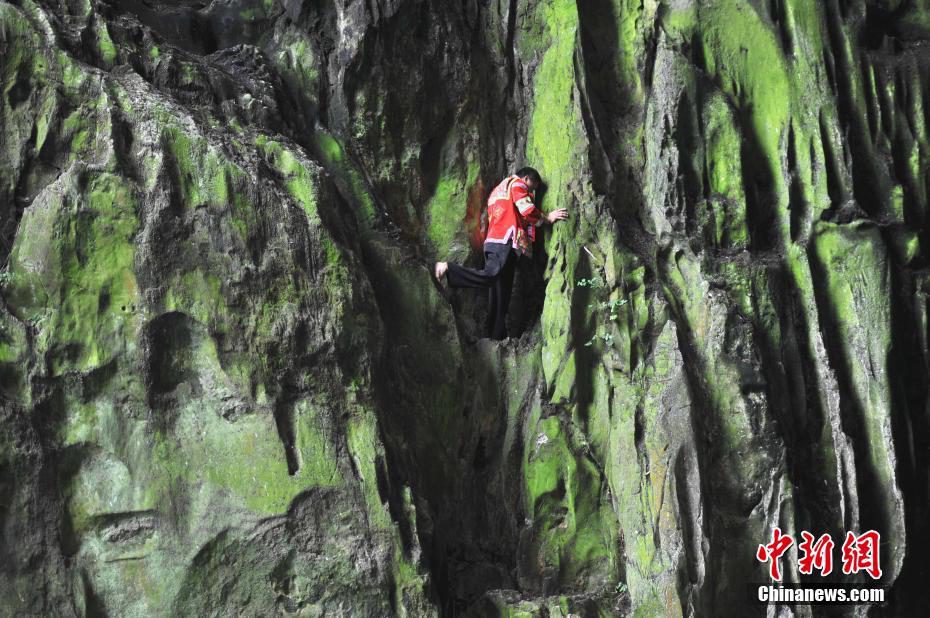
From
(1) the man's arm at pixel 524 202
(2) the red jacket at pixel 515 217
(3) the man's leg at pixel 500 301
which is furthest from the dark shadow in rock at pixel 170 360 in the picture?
(1) the man's arm at pixel 524 202

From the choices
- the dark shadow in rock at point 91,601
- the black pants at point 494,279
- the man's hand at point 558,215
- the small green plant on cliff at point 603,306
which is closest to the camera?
the dark shadow in rock at point 91,601

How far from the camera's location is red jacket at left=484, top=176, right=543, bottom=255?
6.52 metres

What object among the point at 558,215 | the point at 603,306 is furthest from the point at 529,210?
the point at 603,306

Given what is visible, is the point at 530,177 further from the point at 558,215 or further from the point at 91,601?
the point at 91,601

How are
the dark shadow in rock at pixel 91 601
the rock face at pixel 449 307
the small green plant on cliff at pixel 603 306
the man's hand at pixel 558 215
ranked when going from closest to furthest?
the dark shadow in rock at pixel 91 601
the rock face at pixel 449 307
the small green plant on cliff at pixel 603 306
the man's hand at pixel 558 215

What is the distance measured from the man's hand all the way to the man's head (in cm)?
30

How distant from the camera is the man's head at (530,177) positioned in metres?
6.63

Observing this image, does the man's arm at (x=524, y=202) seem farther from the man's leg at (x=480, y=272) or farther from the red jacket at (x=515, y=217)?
the man's leg at (x=480, y=272)

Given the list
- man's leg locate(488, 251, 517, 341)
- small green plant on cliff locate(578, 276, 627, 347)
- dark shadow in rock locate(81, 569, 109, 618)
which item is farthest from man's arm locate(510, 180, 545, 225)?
dark shadow in rock locate(81, 569, 109, 618)

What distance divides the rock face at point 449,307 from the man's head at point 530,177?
103 millimetres

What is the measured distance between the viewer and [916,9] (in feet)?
24.3

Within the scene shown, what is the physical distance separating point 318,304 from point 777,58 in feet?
12.7

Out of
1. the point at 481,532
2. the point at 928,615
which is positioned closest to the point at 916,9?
the point at 928,615

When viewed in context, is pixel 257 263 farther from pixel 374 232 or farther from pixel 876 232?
pixel 876 232
